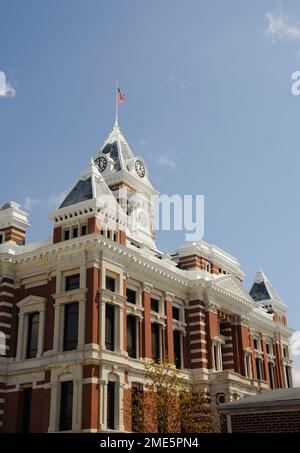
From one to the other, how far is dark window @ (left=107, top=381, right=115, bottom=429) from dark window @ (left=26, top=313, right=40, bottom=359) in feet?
20.9

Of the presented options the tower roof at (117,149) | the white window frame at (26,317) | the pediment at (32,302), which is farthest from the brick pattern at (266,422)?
the tower roof at (117,149)

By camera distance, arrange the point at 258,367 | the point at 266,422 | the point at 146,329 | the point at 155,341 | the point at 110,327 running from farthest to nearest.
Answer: the point at 258,367 → the point at 155,341 → the point at 146,329 → the point at 110,327 → the point at 266,422

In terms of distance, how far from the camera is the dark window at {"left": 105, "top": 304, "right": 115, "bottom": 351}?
129 feet

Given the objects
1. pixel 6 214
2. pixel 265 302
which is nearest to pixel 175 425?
pixel 6 214

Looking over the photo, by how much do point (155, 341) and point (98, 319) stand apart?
8.59 m

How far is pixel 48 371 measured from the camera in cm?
3844

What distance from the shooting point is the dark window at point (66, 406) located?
3681 centimetres

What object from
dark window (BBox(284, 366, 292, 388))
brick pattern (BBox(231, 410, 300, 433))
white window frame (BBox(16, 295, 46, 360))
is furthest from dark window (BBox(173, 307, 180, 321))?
brick pattern (BBox(231, 410, 300, 433))

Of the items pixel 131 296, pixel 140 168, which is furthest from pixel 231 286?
pixel 140 168

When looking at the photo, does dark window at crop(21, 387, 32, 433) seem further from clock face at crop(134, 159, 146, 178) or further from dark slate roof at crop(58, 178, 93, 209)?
clock face at crop(134, 159, 146, 178)

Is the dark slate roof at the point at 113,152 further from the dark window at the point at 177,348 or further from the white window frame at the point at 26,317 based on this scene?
the white window frame at the point at 26,317

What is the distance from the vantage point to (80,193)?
43.3 metres

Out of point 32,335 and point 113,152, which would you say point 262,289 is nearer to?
point 113,152

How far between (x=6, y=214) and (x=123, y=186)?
612 inches
